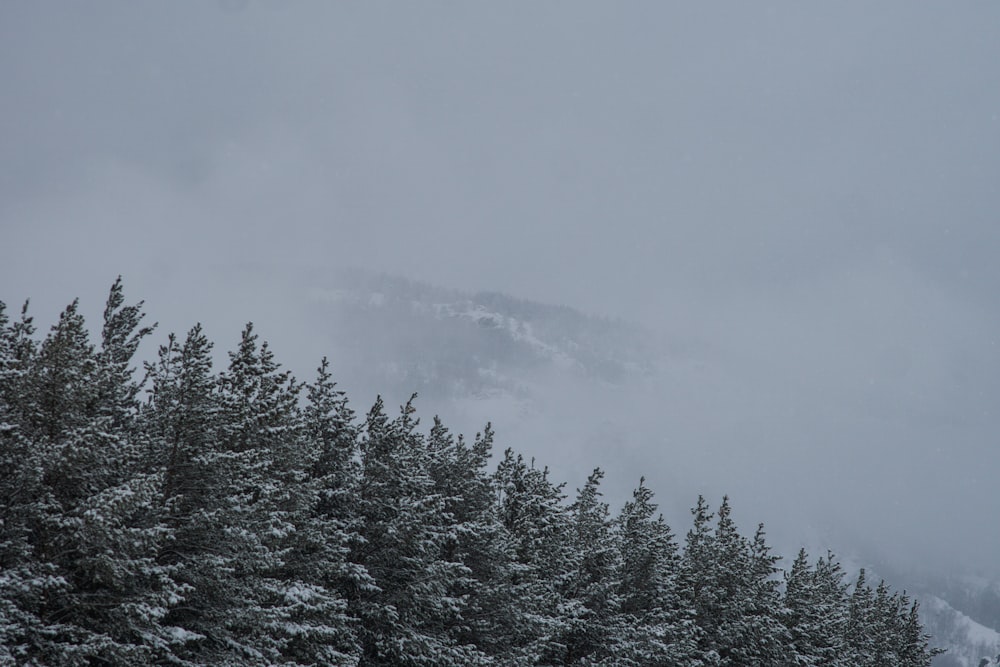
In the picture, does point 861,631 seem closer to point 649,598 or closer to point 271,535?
point 649,598

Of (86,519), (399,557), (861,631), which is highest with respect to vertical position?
(861,631)

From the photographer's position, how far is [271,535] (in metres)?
16.3

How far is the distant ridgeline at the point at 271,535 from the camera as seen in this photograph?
13.4 m

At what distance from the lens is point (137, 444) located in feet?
49.7

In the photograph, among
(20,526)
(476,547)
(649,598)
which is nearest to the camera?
(20,526)

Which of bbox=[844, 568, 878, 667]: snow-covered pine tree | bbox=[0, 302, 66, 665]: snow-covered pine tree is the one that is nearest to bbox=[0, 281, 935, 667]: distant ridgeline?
bbox=[0, 302, 66, 665]: snow-covered pine tree

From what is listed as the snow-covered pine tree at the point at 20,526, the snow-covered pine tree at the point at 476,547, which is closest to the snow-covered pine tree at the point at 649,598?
the snow-covered pine tree at the point at 476,547

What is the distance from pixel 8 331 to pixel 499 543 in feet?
45.8

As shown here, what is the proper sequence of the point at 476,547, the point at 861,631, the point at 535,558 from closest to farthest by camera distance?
the point at 476,547, the point at 535,558, the point at 861,631

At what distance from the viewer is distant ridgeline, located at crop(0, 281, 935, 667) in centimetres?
1341

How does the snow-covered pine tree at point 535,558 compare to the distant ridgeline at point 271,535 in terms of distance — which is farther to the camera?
the snow-covered pine tree at point 535,558

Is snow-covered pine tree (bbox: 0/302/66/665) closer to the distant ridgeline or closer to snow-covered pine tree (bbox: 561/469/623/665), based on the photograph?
the distant ridgeline

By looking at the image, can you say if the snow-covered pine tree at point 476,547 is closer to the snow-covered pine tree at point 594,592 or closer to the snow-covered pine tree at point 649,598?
the snow-covered pine tree at point 594,592

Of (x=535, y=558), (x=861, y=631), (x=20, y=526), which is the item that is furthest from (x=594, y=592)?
(x=861, y=631)
